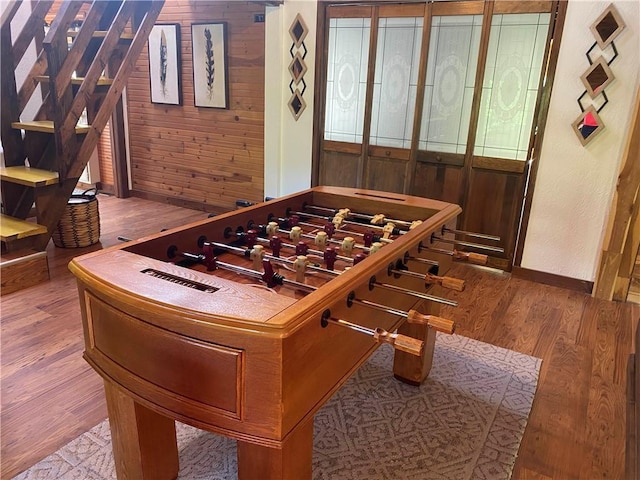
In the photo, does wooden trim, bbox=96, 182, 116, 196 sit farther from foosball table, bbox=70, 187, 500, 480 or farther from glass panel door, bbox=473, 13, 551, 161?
foosball table, bbox=70, 187, 500, 480

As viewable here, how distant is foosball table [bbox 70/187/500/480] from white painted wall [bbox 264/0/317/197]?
2750 millimetres

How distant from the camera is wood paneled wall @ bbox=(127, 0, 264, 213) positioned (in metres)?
4.67

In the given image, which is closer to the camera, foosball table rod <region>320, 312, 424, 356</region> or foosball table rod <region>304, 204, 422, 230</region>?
foosball table rod <region>320, 312, 424, 356</region>

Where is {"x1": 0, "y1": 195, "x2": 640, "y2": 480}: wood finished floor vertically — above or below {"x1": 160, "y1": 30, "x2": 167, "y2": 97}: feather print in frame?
below

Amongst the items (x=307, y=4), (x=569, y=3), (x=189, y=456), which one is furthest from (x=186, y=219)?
(x=569, y=3)

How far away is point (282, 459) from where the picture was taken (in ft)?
4.07

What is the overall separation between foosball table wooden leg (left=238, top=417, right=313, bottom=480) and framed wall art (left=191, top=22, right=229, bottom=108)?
4.12 m

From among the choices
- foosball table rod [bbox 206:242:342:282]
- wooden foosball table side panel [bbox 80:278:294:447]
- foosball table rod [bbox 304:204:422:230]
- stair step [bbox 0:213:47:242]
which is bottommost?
stair step [bbox 0:213:47:242]

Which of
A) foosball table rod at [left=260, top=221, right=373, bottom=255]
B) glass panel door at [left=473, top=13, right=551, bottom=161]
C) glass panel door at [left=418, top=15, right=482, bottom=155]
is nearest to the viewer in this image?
foosball table rod at [left=260, top=221, right=373, bottom=255]

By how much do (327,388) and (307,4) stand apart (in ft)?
12.3

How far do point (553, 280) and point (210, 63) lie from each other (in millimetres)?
3755

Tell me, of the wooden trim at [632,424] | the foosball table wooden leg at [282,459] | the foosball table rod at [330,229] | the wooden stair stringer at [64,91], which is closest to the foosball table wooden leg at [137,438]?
the foosball table wooden leg at [282,459]

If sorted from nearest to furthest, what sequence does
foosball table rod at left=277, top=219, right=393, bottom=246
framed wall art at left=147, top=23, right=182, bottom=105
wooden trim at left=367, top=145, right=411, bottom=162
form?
foosball table rod at left=277, top=219, right=393, bottom=246 < wooden trim at left=367, top=145, right=411, bottom=162 < framed wall art at left=147, top=23, right=182, bottom=105

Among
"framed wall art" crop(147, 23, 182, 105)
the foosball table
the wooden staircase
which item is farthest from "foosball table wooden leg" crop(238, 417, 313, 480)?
"framed wall art" crop(147, 23, 182, 105)
